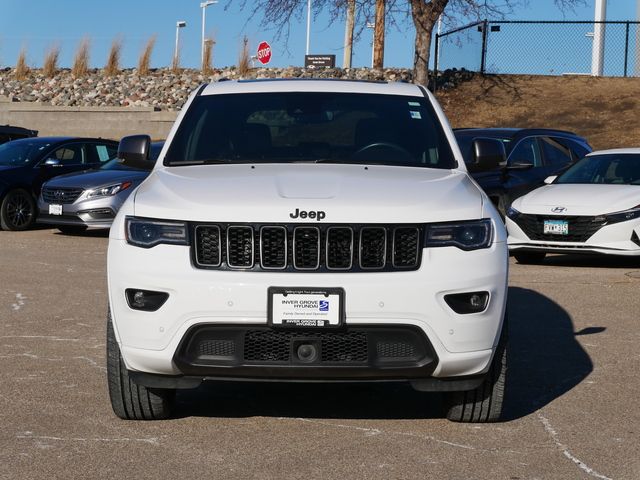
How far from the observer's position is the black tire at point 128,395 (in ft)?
20.4

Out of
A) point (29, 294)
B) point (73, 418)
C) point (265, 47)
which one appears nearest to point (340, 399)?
point (73, 418)

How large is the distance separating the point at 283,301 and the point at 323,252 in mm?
300

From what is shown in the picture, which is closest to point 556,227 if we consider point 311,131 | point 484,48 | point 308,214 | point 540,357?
point 540,357

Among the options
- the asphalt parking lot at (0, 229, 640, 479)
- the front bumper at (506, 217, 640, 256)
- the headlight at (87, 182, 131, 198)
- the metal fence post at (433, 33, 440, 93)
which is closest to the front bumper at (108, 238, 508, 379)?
the asphalt parking lot at (0, 229, 640, 479)

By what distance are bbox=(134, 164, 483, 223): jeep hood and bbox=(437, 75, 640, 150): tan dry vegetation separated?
23787 millimetres

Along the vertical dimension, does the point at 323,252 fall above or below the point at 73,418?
above

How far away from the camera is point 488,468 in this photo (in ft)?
18.4

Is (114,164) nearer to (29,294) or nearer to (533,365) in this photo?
(29,294)

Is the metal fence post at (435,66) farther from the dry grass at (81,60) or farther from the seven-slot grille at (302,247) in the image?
the seven-slot grille at (302,247)

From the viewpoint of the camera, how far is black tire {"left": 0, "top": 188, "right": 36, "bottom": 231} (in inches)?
794

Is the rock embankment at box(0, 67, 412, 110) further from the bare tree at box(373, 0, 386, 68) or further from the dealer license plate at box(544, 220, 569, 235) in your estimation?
the dealer license plate at box(544, 220, 569, 235)

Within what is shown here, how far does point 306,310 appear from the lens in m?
5.70

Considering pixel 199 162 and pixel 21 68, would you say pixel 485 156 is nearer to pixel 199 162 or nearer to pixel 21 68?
pixel 199 162

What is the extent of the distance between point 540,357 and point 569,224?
635 centimetres
